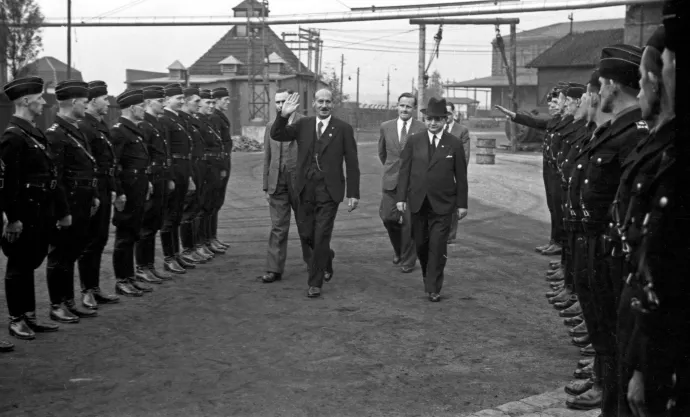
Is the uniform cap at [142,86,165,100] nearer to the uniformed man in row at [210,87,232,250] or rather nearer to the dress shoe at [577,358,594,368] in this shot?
the uniformed man in row at [210,87,232,250]

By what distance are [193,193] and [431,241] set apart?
3884 mm

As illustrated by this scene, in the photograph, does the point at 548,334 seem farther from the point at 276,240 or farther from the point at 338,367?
the point at 276,240

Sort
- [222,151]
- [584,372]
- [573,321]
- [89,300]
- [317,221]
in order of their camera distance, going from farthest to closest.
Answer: [222,151] < [317,221] < [89,300] < [573,321] < [584,372]

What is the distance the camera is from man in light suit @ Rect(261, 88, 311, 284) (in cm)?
1105

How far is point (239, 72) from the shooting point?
67.7 meters

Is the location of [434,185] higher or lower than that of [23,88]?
lower

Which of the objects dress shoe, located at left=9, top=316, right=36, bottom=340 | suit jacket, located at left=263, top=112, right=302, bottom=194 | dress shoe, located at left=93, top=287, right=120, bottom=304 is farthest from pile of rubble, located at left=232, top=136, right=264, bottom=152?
dress shoe, located at left=9, top=316, right=36, bottom=340

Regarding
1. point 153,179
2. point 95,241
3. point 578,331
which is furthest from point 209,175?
point 578,331

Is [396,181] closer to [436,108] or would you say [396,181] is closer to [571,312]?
[436,108]

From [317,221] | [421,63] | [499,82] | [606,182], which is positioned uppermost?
[499,82]

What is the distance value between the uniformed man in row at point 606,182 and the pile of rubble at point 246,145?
39.0 metres

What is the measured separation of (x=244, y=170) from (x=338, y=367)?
22857 mm

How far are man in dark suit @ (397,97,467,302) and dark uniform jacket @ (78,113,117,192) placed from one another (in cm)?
333

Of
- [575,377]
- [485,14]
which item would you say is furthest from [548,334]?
[485,14]
